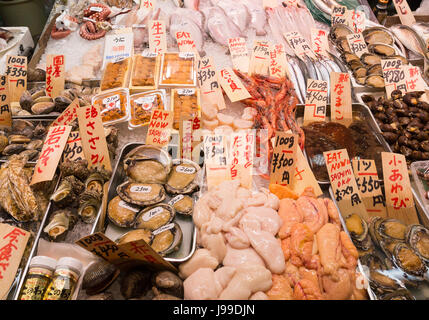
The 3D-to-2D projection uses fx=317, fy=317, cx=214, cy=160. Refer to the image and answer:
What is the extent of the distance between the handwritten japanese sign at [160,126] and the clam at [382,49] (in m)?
2.75

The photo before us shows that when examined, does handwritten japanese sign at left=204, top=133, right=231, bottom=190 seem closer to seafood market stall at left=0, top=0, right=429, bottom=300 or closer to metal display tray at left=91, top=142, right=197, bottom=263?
seafood market stall at left=0, top=0, right=429, bottom=300

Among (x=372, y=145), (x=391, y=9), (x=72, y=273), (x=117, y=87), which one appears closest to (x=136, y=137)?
(x=117, y=87)

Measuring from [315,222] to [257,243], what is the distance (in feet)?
1.48

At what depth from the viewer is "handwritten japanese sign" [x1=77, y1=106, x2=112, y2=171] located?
7.79 feet

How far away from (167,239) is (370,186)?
1577mm

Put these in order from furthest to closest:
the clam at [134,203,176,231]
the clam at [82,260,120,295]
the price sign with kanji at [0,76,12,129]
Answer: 1. the price sign with kanji at [0,76,12,129]
2. the clam at [134,203,176,231]
3. the clam at [82,260,120,295]

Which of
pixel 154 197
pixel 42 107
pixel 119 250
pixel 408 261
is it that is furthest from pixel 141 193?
pixel 408 261

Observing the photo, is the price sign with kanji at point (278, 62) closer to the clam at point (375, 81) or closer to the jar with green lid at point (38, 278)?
the clam at point (375, 81)

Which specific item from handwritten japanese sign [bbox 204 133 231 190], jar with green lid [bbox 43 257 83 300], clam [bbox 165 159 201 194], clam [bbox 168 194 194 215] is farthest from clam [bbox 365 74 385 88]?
jar with green lid [bbox 43 257 83 300]

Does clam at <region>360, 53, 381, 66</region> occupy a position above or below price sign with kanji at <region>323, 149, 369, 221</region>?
above

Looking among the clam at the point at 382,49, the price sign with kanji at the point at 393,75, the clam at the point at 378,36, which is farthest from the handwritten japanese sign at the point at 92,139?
the clam at the point at 378,36

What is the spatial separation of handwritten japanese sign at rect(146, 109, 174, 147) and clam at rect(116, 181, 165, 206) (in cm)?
44

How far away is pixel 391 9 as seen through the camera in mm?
4605

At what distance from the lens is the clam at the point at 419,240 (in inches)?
80.1
